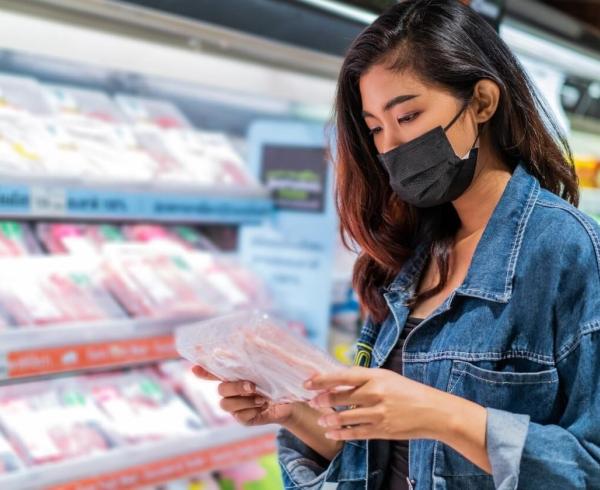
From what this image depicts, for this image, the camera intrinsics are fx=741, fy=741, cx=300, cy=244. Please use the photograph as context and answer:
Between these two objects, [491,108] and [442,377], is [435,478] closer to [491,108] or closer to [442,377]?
[442,377]

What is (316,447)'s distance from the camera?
1.53 metres

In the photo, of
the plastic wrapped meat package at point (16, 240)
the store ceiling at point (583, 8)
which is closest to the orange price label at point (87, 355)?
the plastic wrapped meat package at point (16, 240)

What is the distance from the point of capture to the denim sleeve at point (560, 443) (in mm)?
1104

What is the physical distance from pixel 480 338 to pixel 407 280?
279 millimetres

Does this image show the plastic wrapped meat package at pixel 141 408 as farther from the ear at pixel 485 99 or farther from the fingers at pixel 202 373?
the ear at pixel 485 99

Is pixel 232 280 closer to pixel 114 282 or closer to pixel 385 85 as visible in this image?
pixel 114 282

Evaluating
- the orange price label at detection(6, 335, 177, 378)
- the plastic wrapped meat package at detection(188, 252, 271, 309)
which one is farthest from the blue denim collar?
the plastic wrapped meat package at detection(188, 252, 271, 309)

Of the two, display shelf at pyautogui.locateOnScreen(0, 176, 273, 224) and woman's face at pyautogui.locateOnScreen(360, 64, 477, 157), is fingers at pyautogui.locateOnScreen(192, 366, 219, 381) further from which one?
display shelf at pyautogui.locateOnScreen(0, 176, 273, 224)

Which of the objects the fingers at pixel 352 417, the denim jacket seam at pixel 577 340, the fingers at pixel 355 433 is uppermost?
the denim jacket seam at pixel 577 340

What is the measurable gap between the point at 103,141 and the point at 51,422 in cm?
96

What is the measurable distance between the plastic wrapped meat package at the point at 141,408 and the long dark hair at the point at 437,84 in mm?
1067

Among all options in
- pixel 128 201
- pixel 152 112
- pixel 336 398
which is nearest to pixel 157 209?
pixel 128 201

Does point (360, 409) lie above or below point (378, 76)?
below

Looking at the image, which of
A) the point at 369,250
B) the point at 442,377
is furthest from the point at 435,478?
the point at 369,250
